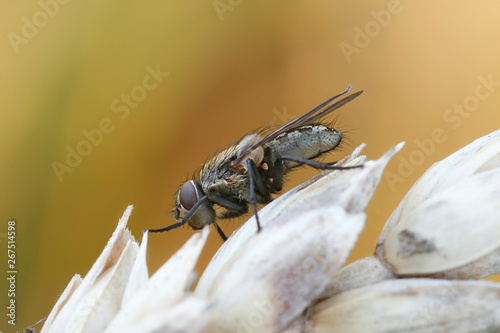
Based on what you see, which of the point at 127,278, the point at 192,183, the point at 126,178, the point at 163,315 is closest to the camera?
the point at 163,315

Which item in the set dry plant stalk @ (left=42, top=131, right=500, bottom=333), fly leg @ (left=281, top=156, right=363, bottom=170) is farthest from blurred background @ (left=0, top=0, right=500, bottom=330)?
dry plant stalk @ (left=42, top=131, right=500, bottom=333)

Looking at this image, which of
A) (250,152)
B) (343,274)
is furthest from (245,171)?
(343,274)

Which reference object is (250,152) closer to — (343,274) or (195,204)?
(195,204)

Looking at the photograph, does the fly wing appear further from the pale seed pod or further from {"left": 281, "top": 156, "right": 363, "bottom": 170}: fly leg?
the pale seed pod

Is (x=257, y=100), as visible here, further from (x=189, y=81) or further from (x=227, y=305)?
(x=227, y=305)

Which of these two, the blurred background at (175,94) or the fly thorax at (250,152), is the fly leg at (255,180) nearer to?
the fly thorax at (250,152)

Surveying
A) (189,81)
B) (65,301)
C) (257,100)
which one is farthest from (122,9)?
(65,301)

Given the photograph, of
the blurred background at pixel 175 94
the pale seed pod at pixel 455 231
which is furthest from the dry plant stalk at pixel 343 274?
the blurred background at pixel 175 94
